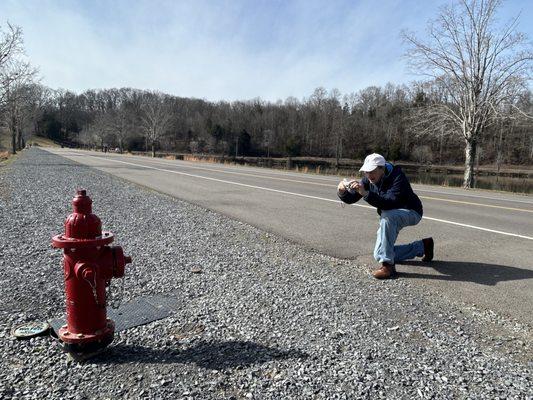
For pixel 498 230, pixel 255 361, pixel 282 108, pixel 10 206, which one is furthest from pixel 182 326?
pixel 282 108

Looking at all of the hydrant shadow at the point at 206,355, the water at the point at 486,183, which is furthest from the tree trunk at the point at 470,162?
the hydrant shadow at the point at 206,355

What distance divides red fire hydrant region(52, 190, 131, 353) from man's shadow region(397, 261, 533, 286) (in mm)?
3598

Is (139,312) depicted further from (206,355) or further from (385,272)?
(385,272)

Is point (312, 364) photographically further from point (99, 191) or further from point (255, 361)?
point (99, 191)

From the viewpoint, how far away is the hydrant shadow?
9.12ft

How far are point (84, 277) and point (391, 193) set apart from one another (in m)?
3.72

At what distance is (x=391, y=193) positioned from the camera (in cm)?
495

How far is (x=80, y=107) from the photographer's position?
136000 millimetres

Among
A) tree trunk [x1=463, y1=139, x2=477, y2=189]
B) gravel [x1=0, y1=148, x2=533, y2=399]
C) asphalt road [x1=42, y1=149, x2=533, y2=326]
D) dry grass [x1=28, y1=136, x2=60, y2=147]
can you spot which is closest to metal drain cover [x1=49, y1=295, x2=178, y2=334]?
gravel [x1=0, y1=148, x2=533, y2=399]

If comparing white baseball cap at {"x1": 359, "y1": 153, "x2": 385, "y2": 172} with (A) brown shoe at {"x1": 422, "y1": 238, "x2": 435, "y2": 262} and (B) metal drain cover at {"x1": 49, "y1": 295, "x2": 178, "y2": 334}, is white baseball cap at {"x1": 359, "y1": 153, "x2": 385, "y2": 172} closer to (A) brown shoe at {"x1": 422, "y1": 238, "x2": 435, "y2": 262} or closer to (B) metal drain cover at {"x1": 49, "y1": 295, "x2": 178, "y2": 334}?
(A) brown shoe at {"x1": 422, "y1": 238, "x2": 435, "y2": 262}

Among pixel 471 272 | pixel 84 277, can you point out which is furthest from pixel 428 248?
pixel 84 277

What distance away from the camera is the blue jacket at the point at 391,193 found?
490 cm

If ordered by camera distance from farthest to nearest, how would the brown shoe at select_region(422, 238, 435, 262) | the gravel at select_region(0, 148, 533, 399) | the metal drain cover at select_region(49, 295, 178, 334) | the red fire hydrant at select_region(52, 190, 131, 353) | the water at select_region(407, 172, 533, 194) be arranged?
the water at select_region(407, 172, 533, 194), the brown shoe at select_region(422, 238, 435, 262), the metal drain cover at select_region(49, 295, 178, 334), the red fire hydrant at select_region(52, 190, 131, 353), the gravel at select_region(0, 148, 533, 399)

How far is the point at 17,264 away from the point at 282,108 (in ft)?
383
